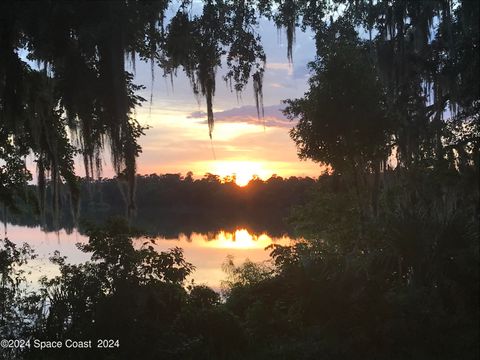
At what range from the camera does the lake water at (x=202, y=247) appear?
63.5 feet

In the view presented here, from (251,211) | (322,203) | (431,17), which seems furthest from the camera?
(251,211)

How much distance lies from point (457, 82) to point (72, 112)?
7737 mm

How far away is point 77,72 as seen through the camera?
568cm

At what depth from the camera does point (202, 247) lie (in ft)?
108

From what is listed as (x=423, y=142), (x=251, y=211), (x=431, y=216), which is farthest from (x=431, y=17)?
(x=251, y=211)

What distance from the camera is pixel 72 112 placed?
6.03m

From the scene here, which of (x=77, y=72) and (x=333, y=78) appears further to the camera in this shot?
(x=333, y=78)

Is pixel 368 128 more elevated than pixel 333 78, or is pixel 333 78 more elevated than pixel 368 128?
pixel 333 78

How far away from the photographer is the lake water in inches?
762

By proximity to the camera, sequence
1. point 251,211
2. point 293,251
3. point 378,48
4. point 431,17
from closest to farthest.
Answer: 1. point 293,251
2. point 431,17
3. point 378,48
4. point 251,211

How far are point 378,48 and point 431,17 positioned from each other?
4.32 feet

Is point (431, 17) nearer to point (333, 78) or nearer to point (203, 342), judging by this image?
point (333, 78)

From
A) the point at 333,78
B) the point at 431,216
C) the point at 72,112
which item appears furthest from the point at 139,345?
the point at 333,78

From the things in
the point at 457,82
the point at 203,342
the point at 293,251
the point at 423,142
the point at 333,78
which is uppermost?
the point at 333,78
